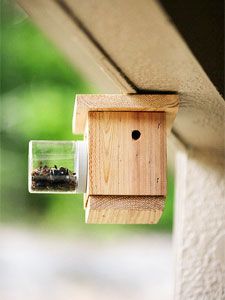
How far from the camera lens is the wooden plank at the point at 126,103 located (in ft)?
4.95

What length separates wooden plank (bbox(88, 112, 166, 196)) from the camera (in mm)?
1595

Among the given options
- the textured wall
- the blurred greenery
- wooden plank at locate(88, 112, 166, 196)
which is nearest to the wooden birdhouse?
wooden plank at locate(88, 112, 166, 196)

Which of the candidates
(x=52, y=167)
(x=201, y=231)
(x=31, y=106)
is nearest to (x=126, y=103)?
(x=52, y=167)

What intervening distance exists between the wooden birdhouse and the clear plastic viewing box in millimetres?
96

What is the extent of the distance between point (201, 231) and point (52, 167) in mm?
384

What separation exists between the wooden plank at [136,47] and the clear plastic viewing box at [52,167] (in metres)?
0.20

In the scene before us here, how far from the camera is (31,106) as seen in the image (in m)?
7.22

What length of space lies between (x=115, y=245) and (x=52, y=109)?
166 cm

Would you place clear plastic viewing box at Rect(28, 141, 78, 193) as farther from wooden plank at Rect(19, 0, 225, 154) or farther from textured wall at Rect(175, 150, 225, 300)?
textured wall at Rect(175, 150, 225, 300)

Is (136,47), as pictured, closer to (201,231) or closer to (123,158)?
(123,158)

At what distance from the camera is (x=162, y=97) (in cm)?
150

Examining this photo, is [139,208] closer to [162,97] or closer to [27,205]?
[162,97]

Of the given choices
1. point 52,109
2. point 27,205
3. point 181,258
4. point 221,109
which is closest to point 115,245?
point 27,205

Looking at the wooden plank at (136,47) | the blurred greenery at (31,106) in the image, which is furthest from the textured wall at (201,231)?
the blurred greenery at (31,106)
